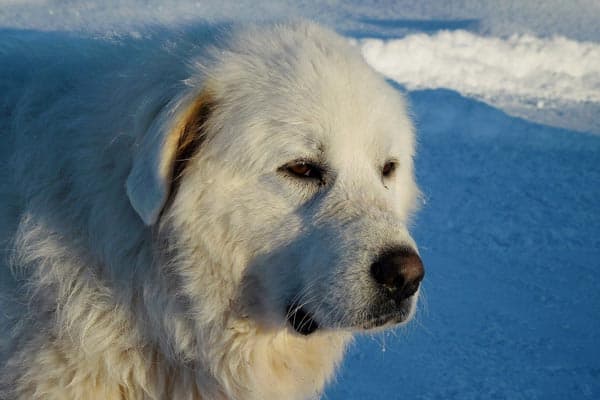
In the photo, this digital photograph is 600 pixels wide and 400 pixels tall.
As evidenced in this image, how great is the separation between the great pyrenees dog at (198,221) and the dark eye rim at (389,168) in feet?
0.14

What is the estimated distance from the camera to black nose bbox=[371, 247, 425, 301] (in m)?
2.13

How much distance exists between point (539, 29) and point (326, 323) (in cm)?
865

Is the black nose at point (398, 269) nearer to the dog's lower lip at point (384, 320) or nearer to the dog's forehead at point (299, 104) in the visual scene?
the dog's lower lip at point (384, 320)

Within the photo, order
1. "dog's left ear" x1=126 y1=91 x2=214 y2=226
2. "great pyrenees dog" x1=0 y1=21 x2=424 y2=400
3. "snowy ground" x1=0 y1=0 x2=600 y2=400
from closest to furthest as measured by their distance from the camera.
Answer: "dog's left ear" x1=126 y1=91 x2=214 y2=226
"great pyrenees dog" x1=0 y1=21 x2=424 y2=400
"snowy ground" x1=0 y1=0 x2=600 y2=400

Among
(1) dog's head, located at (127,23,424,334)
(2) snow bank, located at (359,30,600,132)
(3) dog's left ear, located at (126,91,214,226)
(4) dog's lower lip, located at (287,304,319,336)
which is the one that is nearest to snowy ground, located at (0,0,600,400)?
(2) snow bank, located at (359,30,600,132)

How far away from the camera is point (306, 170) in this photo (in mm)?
2326

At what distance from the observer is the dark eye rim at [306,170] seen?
2309 mm

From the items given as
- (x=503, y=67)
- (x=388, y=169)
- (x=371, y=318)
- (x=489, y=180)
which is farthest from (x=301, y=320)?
(x=503, y=67)

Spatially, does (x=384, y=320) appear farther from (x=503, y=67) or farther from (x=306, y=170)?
(x=503, y=67)

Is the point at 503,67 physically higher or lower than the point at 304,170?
lower

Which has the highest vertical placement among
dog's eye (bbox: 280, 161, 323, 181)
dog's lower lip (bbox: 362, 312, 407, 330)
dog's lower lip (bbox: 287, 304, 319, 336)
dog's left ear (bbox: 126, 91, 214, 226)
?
dog's left ear (bbox: 126, 91, 214, 226)

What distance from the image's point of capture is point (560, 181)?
616 centimetres

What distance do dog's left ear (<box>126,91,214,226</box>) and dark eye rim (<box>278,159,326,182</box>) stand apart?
1.23 ft

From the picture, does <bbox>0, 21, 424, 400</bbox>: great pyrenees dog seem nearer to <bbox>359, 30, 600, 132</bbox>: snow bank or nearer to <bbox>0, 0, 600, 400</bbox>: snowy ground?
<bbox>0, 0, 600, 400</bbox>: snowy ground
